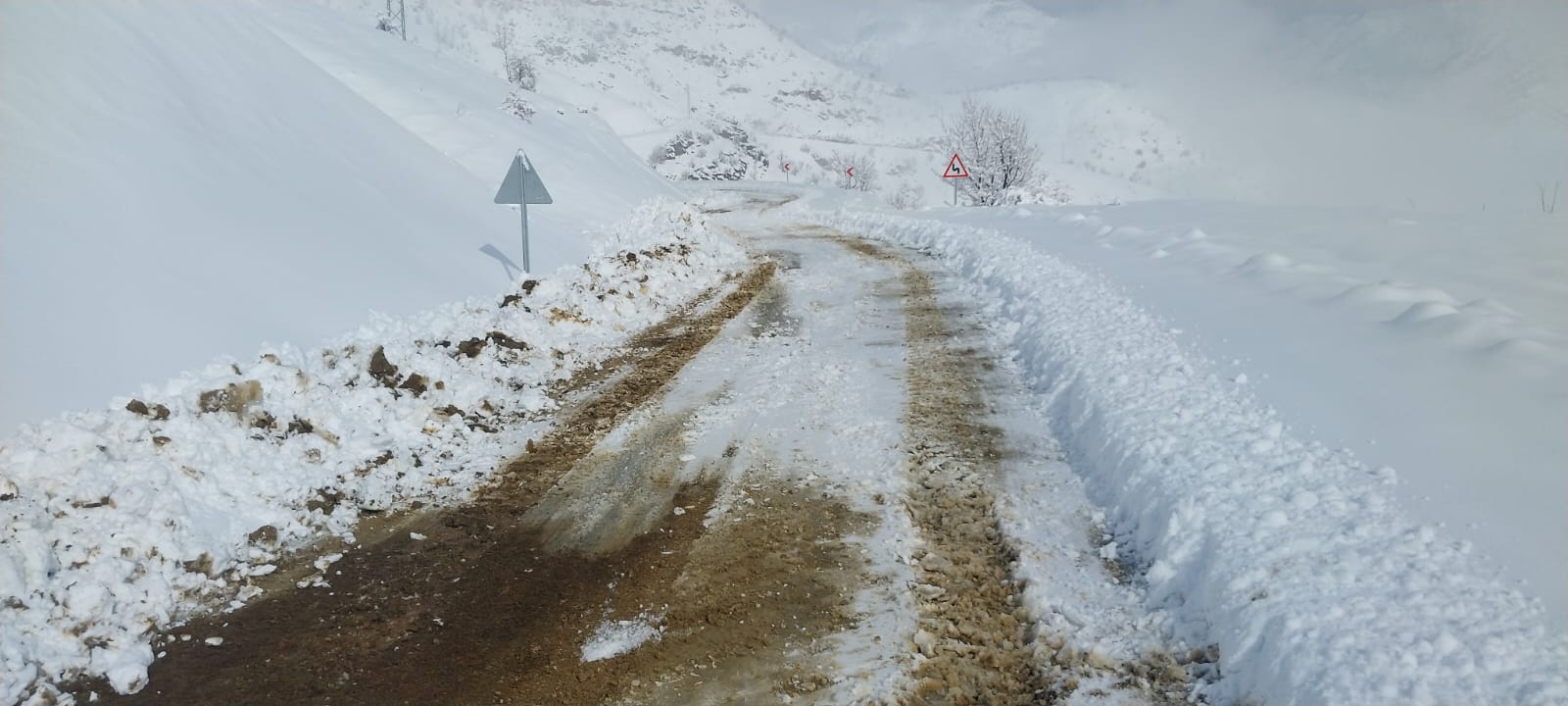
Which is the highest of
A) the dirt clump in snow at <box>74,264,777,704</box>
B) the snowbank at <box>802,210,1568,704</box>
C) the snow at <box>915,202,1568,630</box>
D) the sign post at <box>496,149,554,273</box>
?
the sign post at <box>496,149,554,273</box>

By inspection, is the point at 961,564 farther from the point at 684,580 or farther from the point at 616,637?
the point at 616,637

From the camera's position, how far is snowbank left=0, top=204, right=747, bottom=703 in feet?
14.6

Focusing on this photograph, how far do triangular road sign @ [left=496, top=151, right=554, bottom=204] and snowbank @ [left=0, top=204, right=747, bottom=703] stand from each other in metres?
2.43

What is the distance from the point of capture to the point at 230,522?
552 cm

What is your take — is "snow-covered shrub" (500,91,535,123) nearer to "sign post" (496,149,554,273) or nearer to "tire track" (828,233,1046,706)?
"sign post" (496,149,554,273)

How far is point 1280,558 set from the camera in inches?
179

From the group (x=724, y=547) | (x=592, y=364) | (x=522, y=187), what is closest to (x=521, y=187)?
(x=522, y=187)

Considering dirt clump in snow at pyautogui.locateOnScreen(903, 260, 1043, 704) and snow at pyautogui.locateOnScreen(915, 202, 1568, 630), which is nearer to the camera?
dirt clump in snow at pyautogui.locateOnScreen(903, 260, 1043, 704)

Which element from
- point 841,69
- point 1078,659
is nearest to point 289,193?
point 1078,659

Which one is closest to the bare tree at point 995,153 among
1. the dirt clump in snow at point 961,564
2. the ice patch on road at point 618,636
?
the dirt clump in snow at point 961,564

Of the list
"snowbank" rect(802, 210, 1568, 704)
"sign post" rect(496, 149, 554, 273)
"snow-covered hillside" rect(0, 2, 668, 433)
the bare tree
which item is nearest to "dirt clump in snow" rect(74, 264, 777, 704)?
"snow-covered hillside" rect(0, 2, 668, 433)

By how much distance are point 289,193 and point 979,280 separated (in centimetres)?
1025

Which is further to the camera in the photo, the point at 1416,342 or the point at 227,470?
the point at 1416,342

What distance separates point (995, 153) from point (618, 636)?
36503 millimetres
